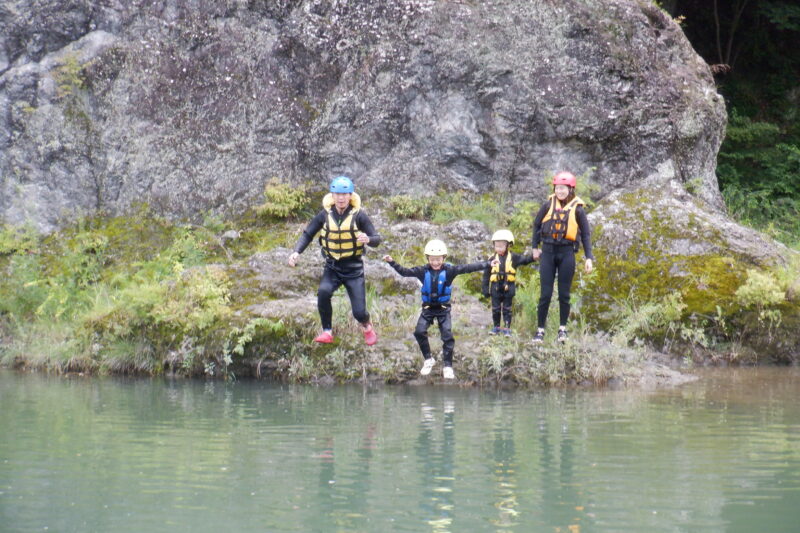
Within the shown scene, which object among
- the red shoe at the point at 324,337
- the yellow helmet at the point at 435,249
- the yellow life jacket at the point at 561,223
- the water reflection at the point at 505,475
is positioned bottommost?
the water reflection at the point at 505,475

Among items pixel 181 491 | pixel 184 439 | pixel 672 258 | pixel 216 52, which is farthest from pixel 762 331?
pixel 216 52

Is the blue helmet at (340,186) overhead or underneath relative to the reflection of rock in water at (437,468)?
overhead

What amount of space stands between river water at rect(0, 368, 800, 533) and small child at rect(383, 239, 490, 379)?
1.85 ft

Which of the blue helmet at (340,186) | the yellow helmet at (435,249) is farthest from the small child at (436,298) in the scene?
the blue helmet at (340,186)

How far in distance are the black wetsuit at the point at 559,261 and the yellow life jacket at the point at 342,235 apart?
2.37 metres

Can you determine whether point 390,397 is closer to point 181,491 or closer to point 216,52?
point 181,491

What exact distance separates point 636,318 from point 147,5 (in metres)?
10.7

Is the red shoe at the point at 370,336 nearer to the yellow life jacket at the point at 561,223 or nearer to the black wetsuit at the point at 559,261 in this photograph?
the black wetsuit at the point at 559,261

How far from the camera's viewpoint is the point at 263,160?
16.1m

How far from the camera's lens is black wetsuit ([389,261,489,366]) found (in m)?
10.8

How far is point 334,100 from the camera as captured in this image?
1609 centimetres

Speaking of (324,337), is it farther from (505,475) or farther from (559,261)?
(505,475)

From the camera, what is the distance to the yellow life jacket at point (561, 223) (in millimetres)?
10992

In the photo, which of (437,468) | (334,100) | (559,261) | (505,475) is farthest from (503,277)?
(334,100)
